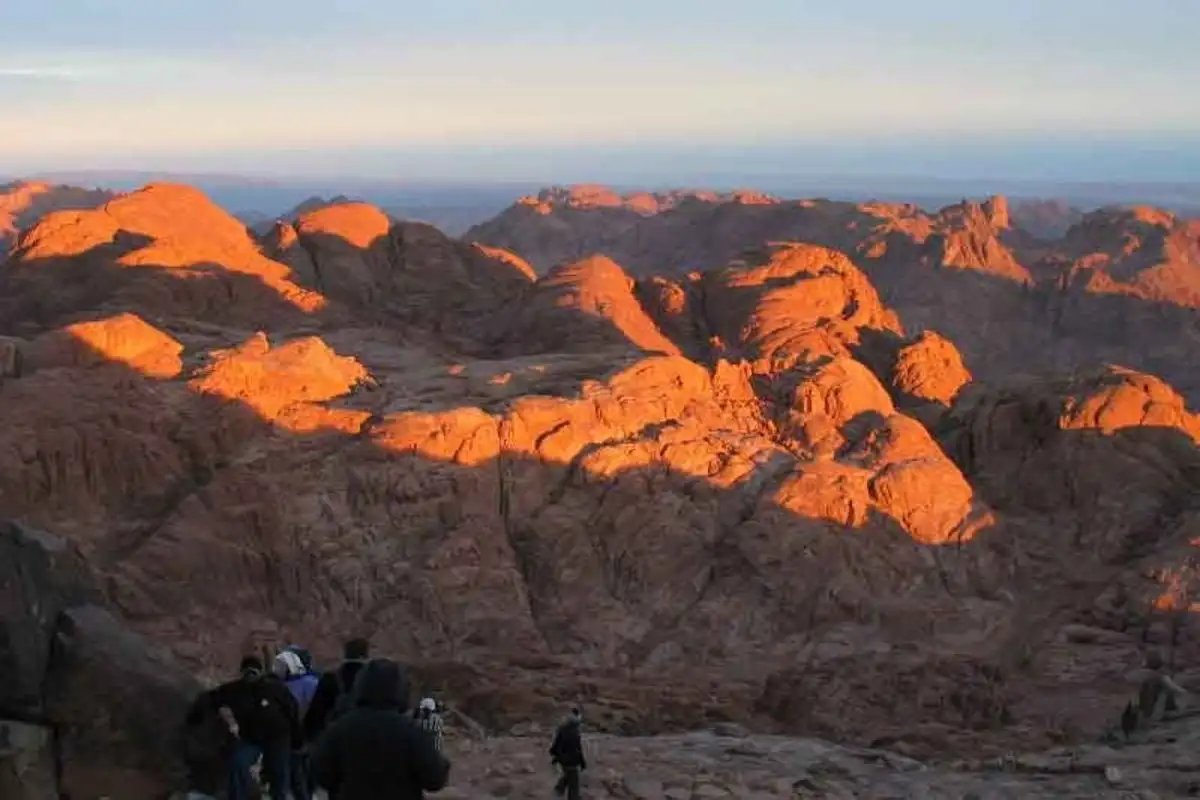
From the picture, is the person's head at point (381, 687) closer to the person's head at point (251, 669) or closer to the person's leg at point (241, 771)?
the person's head at point (251, 669)

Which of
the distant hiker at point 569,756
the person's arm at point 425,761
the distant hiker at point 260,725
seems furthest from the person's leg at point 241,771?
the distant hiker at point 569,756

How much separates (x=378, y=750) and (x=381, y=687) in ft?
0.80

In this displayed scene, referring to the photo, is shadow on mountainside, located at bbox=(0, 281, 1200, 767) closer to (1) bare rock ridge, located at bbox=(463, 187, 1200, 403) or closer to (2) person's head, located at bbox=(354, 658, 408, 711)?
(2) person's head, located at bbox=(354, 658, 408, 711)

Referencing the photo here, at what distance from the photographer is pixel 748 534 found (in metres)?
24.5

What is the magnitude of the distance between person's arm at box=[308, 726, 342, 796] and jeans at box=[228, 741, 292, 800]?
312 cm

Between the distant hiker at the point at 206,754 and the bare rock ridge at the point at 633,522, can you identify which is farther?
the bare rock ridge at the point at 633,522

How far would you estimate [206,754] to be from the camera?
885 cm

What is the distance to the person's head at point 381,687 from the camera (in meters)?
5.32

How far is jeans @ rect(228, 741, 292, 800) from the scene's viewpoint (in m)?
8.34

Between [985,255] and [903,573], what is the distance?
54.5 m

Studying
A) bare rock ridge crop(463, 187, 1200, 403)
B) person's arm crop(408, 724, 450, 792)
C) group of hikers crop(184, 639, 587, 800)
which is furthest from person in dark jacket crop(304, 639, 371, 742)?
bare rock ridge crop(463, 187, 1200, 403)

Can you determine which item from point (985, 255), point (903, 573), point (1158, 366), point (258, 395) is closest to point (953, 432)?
point (903, 573)

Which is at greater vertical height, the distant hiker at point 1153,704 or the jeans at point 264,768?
the jeans at point 264,768

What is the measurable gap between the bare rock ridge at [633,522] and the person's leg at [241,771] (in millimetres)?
10964
